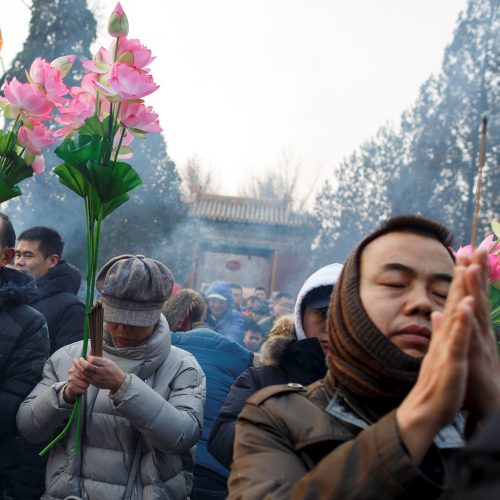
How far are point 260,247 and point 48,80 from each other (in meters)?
21.7

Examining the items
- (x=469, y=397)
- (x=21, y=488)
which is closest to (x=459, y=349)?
(x=469, y=397)

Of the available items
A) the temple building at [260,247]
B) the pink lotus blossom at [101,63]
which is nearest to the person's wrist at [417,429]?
the pink lotus blossom at [101,63]

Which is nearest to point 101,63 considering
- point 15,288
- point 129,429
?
point 15,288

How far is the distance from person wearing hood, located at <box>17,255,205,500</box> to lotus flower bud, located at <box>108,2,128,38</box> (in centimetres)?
82

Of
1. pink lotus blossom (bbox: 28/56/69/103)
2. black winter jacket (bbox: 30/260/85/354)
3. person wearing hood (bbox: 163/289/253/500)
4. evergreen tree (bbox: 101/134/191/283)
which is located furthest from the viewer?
evergreen tree (bbox: 101/134/191/283)

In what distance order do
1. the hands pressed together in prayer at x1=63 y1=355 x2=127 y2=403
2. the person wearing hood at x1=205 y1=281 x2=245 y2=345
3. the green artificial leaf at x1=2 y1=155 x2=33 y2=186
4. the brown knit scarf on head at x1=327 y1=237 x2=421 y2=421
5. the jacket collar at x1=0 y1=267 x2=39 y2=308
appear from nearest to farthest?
the brown knit scarf on head at x1=327 y1=237 x2=421 y2=421, the hands pressed together in prayer at x1=63 y1=355 x2=127 y2=403, the green artificial leaf at x1=2 y1=155 x2=33 y2=186, the jacket collar at x1=0 y1=267 x2=39 y2=308, the person wearing hood at x1=205 y1=281 x2=245 y2=345

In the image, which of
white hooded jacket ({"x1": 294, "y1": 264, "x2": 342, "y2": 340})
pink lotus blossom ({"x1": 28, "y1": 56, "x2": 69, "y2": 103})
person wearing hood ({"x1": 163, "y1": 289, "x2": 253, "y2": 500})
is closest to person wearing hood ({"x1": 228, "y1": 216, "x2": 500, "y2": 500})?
white hooded jacket ({"x1": 294, "y1": 264, "x2": 342, "y2": 340})

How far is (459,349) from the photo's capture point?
105cm

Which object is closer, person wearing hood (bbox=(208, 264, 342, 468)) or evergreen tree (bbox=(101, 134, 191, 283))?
person wearing hood (bbox=(208, 264, 342, 468))

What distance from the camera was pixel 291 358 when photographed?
2465 millimetres

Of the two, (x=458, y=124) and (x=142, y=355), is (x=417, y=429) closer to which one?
(x=142, y=355)

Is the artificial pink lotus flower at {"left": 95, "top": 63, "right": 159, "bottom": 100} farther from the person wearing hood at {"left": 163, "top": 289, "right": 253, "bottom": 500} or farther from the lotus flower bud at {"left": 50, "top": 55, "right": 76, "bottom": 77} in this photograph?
the person wearing hood at {"left": 163, "top": 289, "right": 253, "bottom": 500}

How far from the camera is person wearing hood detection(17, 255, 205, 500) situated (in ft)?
7.48

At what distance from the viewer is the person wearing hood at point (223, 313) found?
6855 mm
